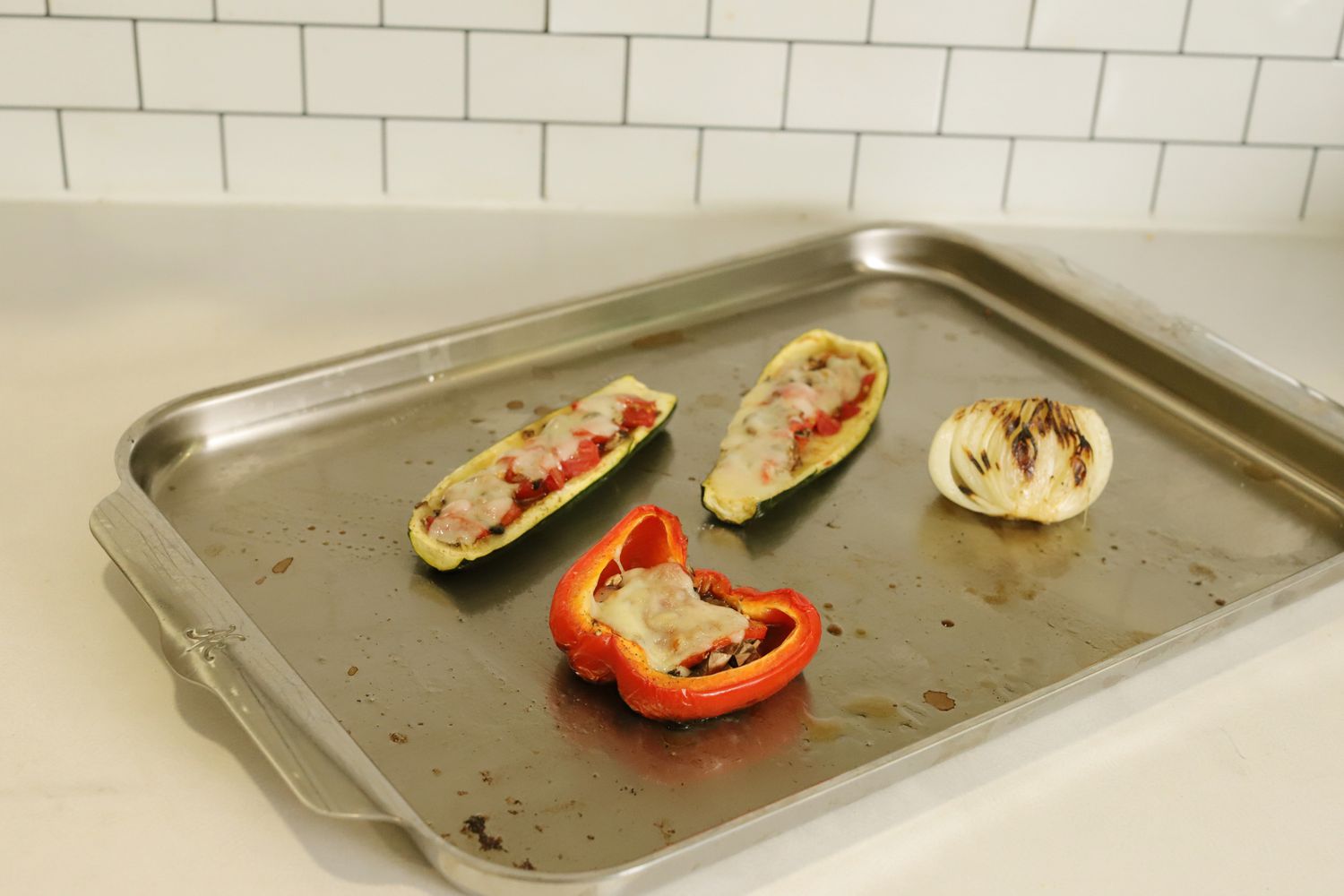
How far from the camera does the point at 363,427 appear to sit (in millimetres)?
1204

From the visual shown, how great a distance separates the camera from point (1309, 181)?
65.4 inches

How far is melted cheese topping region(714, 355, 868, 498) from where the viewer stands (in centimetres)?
113

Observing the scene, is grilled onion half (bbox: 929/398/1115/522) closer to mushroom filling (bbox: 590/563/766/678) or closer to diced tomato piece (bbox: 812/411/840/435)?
diced tomato piece (bbox: 812/411/840/435)

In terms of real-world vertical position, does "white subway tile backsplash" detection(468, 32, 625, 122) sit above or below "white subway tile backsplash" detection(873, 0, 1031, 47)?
below

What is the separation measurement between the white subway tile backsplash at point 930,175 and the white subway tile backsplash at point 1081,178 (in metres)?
0.03

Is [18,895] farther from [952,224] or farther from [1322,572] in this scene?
[952,224]

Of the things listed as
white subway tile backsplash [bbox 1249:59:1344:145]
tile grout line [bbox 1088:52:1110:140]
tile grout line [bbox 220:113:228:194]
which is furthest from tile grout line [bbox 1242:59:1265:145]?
tile grout line [bbox 220:113:228:194]

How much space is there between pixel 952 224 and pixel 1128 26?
0.27m

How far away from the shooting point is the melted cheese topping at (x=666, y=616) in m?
0.92

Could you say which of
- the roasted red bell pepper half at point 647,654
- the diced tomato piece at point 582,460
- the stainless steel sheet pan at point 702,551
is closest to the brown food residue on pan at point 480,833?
the stainless steel sheet pan at point 702,551

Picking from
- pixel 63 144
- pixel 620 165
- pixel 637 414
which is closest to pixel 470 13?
pixel 620 165

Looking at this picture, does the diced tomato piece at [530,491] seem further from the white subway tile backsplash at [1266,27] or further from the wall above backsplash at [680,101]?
the white subway tile backsplash at [1266,27]

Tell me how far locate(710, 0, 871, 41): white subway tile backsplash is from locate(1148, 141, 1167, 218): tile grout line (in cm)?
37

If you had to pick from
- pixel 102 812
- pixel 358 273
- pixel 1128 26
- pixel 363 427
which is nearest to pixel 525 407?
pixel 363 427
